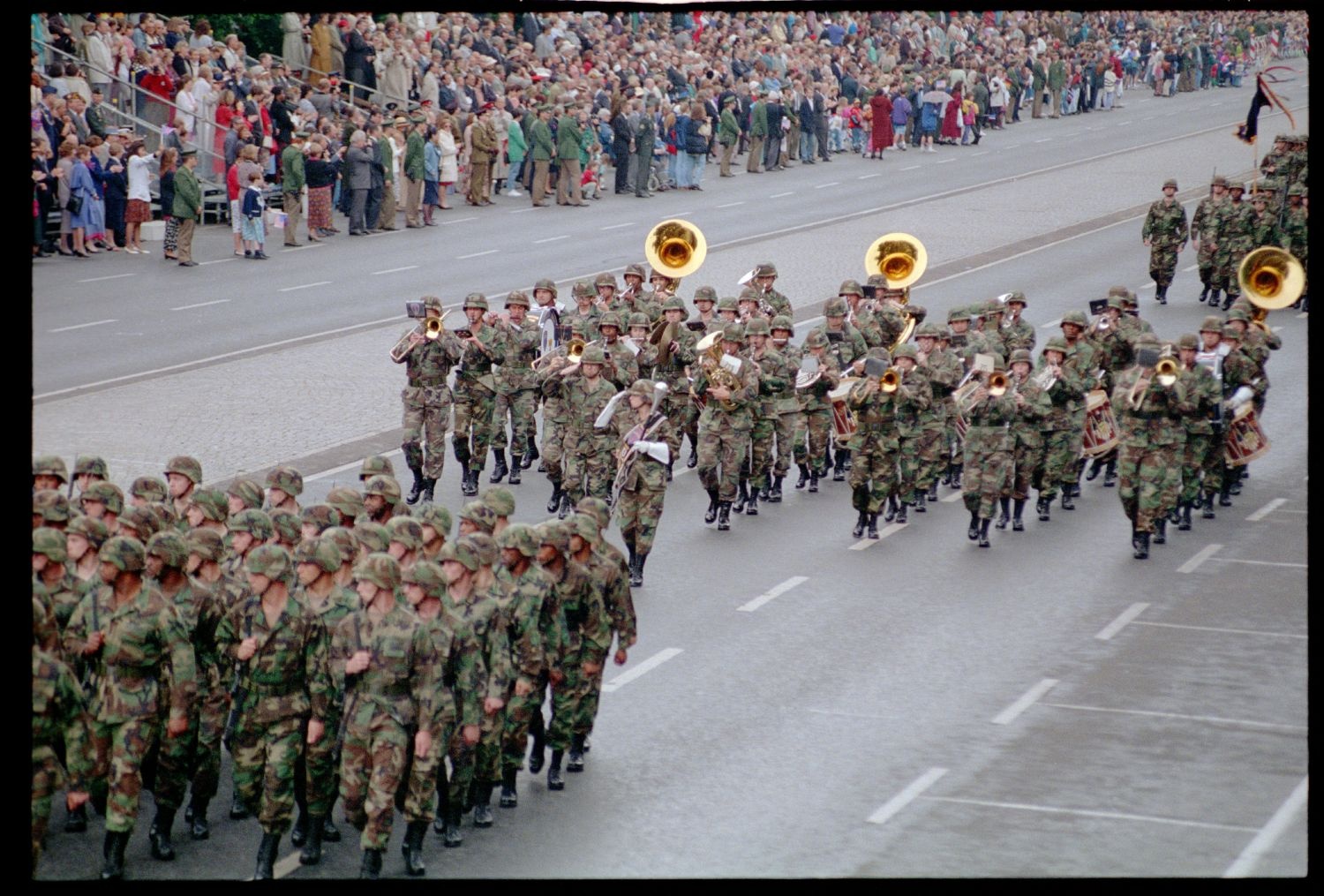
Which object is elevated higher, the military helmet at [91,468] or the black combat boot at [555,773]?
the military helmet at [91,468]

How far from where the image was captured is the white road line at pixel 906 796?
42.4ft

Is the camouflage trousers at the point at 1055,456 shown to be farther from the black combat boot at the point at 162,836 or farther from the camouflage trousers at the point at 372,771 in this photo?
the black combat boot at the point at 162,836

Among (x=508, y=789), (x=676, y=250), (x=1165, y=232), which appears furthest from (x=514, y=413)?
(x=1165, y=232)

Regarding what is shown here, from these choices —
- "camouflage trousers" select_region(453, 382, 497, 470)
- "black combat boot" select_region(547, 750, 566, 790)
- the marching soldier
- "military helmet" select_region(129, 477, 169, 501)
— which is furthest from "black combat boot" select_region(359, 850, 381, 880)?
the marching soldier

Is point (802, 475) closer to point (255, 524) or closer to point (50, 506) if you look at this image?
point (255, 524)

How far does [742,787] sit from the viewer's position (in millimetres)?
13344

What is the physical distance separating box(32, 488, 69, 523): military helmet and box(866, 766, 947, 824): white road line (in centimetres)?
539

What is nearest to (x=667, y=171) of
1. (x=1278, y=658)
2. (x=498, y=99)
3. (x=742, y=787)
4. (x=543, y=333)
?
(x=498, y=99)

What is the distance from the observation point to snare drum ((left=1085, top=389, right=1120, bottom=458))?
70.6 feet

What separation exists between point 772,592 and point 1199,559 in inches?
173

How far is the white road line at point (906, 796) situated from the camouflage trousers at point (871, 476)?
20.3ft

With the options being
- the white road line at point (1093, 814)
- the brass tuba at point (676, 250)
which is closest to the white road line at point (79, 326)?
the brass tuba at point (676, 250)

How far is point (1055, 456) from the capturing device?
20.7 m

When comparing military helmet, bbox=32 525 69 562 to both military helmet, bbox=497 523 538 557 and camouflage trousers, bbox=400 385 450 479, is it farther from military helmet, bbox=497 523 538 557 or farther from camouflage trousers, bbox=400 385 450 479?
camouflage trousers, bbox=400 385 450 479
